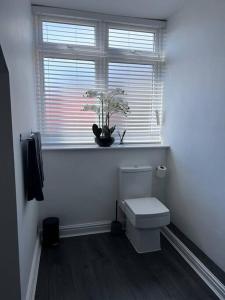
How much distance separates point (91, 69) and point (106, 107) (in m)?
0.51

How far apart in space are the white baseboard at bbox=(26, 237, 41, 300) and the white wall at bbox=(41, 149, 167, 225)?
1.43 ft

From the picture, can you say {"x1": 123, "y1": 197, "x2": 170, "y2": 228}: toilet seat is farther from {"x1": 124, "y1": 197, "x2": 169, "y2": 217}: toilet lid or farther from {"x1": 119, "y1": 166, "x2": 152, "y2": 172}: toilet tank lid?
{"x1": 119, "y1": 166, "x2": 152, "y2": 172}: toilet tank lid

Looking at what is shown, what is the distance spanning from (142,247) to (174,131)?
137cm

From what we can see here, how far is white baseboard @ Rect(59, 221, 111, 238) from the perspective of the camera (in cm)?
275

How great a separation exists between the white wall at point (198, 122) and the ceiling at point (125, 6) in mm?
164

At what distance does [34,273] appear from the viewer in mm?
2023

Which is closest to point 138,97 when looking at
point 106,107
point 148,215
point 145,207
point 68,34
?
point 106,107

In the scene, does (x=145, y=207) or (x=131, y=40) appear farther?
(x=131, y=40)

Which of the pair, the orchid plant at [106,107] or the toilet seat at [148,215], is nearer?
the toilet seat at [148,215]

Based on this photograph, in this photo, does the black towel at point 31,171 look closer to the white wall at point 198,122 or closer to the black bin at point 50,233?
the black bin at point 50,233

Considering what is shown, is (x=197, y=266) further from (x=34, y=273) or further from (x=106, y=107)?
(x=106, y=107)

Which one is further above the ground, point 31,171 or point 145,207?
point 31,171

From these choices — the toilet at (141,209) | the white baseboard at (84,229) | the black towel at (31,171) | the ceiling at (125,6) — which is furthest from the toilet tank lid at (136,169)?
the ceiling at (125,6)

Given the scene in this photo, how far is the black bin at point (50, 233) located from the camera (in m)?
2.52
